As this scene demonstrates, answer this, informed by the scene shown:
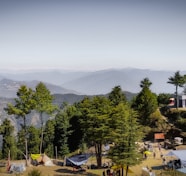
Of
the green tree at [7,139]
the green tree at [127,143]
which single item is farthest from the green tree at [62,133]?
the green tree at [127,143]

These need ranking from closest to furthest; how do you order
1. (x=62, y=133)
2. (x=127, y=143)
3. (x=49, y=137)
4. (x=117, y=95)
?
(x=127, y=143) → (x=62, y=133) → (x=117, y=95) → (x=49, y=137)

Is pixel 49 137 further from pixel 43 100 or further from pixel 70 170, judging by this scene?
pixel 70 170

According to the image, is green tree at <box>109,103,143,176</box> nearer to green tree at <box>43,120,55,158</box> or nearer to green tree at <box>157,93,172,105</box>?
green tree at <box>43,120,55,158</box>

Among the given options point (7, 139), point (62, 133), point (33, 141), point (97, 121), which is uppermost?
point (97, 121)

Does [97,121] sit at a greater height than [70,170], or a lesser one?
greater

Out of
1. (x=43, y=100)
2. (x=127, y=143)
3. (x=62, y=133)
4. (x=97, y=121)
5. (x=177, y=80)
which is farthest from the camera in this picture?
(x=177, y=80)

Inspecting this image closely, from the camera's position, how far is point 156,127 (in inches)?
1937

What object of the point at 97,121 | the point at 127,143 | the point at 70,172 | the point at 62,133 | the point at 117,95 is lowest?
the point at 70,172

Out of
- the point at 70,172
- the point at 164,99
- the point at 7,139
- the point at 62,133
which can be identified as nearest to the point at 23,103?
the point at 70,172

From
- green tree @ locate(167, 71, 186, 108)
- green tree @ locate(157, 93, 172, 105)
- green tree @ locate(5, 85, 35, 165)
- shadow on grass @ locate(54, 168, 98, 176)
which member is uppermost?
green tree @ locate(167, 71, 186, 108)

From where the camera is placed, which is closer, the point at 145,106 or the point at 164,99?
the point at 145,106

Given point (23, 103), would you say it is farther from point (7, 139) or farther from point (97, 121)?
point (7, 139)

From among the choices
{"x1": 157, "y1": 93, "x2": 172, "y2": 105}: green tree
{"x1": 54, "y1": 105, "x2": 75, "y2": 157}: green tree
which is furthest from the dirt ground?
{"x1": 157, "y1": 93, "x2": 172, "y2": 105}: green tree

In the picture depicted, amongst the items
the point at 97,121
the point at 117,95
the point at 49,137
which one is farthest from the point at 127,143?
the point at 49,137
